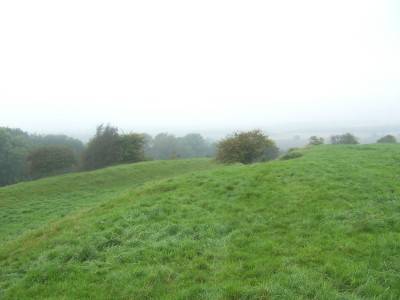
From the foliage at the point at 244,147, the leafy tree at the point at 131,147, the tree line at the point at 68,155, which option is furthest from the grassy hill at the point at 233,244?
the leafy tree at the point at 131,147

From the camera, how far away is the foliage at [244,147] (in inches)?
996

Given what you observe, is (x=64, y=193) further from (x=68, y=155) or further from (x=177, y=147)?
(x=177, y=147)

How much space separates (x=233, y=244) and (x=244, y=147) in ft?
58.7

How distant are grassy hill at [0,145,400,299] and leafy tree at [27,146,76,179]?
88.9ft

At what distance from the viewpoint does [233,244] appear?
25.5 ft

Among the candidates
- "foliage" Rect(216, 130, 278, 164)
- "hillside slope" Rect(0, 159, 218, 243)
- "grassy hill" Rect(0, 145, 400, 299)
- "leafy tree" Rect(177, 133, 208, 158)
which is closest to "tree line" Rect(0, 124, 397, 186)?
"foliage" Rect(216, 130, 278, 164)

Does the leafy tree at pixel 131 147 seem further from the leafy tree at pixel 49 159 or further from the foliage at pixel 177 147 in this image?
the foliage at pixel 177 147

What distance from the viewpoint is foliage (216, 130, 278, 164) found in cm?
2530

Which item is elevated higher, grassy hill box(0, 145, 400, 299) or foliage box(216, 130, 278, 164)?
foliage box(216, 130, 278, 164)

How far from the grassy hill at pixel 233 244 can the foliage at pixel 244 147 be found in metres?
10.6

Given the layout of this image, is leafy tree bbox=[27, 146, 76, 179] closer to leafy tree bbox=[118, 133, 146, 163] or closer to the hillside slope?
leafy tree bbox=[118, 133, 146, 163]

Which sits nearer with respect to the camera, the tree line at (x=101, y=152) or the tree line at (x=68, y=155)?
the tree line at (x=101, y=152)

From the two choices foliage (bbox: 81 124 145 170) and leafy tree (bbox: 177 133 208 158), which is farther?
leafy tree (bbox: 177 133 208 158)

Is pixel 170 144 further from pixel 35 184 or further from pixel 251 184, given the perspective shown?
pixel 251 184
